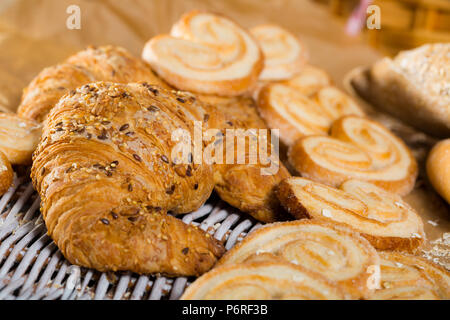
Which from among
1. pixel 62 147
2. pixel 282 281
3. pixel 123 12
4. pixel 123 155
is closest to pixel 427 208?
pixel 282 281

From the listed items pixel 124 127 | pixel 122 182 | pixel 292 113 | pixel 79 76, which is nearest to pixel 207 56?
pixel 292 113

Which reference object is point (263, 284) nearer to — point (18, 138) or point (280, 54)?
point (18, 138)

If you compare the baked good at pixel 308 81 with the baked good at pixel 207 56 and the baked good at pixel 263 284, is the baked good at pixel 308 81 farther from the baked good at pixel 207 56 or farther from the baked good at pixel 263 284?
the baked good at pixel 263 284

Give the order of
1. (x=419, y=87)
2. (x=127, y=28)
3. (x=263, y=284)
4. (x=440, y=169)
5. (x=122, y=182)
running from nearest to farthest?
(x=263, y=284), (x=122, y=182), (x=440, y=169), (x=419, y=87), (x=127, y=28)

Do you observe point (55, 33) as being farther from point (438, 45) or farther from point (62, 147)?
point (438, 45)

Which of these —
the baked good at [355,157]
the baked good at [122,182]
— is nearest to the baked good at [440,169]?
the baked good at [355,157]

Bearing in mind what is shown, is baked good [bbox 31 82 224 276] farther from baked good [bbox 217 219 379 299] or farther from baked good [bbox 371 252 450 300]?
baked good [bbox 371 252 450 300]
